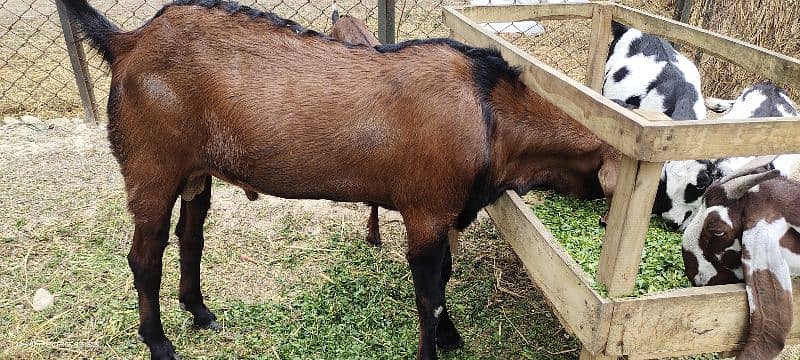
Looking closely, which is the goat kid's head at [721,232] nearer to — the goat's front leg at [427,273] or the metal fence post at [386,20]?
the goat's front leg at [427,273]

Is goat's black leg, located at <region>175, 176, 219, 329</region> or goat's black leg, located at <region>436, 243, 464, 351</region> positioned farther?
goat's black leg, located at <region>436, 243, 464, 351</region>

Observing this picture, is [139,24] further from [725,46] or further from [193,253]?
[725,46]

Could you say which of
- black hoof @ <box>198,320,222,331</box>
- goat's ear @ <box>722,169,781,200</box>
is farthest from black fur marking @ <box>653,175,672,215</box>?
black hoof @ <box>198,320,222,331</box>

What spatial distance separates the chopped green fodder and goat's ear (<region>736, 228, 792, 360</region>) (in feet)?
1.26

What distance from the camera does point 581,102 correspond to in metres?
2.16

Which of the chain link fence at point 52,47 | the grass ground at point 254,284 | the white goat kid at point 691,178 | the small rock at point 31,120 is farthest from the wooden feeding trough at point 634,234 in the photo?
the small rock at point 31,120

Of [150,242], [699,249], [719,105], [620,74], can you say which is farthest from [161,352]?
[719,105]

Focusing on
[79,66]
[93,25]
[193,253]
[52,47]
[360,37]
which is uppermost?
[93,25]

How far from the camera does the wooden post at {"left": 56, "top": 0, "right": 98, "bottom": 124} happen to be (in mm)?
5398

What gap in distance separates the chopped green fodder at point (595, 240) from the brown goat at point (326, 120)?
38 cm

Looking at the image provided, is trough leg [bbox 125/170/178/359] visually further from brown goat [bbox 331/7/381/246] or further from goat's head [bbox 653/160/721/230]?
goat's head [bbox 653/160/721/230]

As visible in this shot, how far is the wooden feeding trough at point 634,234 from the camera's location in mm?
1891

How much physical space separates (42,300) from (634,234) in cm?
331

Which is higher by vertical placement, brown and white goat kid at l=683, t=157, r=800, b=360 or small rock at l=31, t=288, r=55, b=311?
brown and white goat kid at l=683, t=157, r=800, b=360
